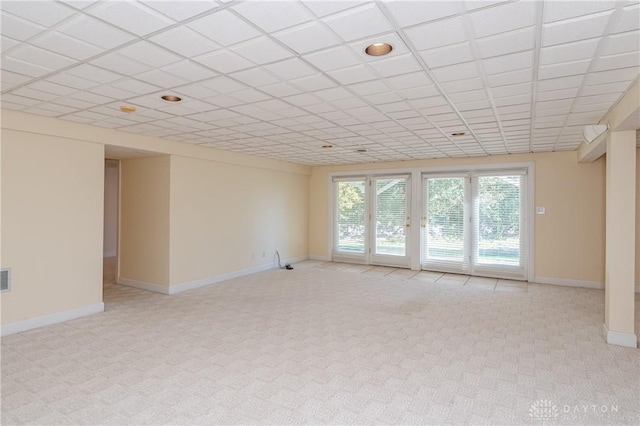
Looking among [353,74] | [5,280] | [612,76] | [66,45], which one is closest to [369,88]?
[353,74]

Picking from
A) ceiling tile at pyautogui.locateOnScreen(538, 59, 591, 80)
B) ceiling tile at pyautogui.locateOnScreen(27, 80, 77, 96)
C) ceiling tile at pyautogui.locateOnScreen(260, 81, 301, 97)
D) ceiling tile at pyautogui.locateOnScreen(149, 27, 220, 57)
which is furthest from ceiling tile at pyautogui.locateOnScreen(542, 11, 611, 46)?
ceiling tile at pyautogui.locateOnScreen(27, 80, 77, 96)

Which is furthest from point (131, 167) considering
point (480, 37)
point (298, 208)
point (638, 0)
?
point (638, 0)

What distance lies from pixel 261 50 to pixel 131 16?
796 mm

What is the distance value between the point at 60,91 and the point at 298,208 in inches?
245

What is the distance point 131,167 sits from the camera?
646 centimetres

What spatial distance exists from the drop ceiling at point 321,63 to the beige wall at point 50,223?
21.1 inches

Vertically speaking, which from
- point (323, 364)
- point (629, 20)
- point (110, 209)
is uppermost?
point (629, 20)

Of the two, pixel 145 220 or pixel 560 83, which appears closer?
pixel 560 83

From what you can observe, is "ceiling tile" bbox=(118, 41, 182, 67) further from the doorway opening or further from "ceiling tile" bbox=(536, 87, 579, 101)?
the doorway opening

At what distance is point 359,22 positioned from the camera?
2098 mm

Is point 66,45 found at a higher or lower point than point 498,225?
higher

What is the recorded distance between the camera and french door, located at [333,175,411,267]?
27.3ft

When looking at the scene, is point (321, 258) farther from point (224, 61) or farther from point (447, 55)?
point (447, 55)

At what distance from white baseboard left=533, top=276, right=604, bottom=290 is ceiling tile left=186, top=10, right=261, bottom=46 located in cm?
696
